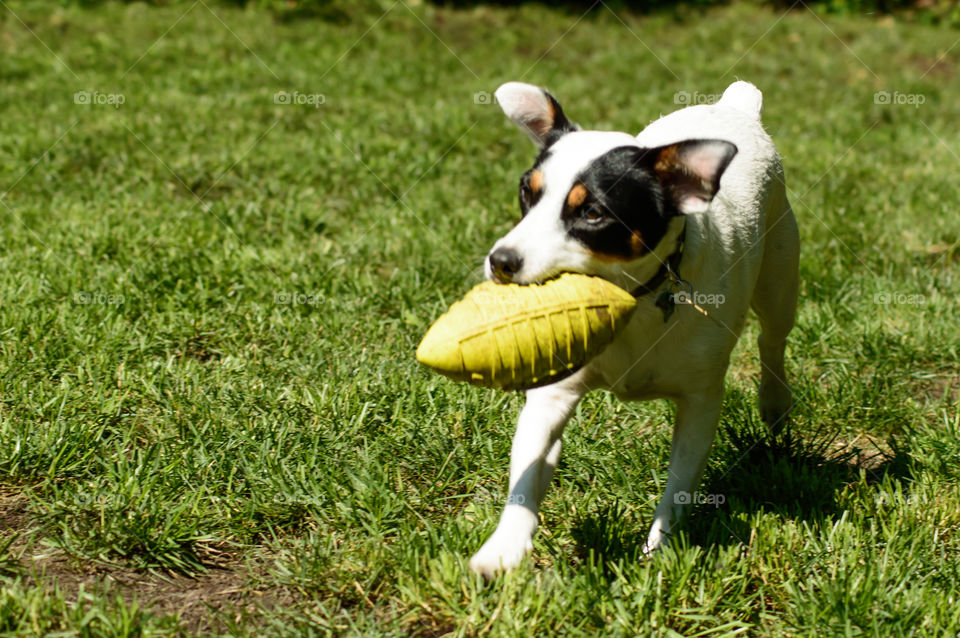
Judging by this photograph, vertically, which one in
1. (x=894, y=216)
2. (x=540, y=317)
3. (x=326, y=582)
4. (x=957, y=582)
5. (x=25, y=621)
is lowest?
(x=25, y=621)

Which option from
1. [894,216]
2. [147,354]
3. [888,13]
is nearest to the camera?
[147,354]

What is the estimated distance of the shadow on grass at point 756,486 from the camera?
2.78 m

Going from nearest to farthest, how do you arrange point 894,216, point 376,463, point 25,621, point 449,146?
1. point 25,621
2. point 376,463
3. point 894,216
4. point 449,146

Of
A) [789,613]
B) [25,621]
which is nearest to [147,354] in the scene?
[25,621]

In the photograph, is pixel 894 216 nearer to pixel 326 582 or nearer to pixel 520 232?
pixel 520 232

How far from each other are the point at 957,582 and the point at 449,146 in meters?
4.67

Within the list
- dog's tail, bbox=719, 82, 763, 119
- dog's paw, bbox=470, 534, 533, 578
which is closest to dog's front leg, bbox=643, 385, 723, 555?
dog's paw, bbox=470, 534, 533, 578

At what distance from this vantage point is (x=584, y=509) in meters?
2.92

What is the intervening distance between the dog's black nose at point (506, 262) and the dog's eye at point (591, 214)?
0.24 m

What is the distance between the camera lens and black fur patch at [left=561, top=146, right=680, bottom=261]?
2.52 meters

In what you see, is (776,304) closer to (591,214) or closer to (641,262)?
(641,262)

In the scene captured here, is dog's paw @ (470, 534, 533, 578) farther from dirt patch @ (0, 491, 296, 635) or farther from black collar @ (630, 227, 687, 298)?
black collar @ (630, 227, 687, 298)

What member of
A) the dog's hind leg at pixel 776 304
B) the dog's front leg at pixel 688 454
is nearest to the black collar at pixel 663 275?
the dog's front leg at pixel 688 454

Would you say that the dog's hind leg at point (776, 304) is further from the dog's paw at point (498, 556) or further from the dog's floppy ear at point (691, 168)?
the dog's paw at point (498, 556)
